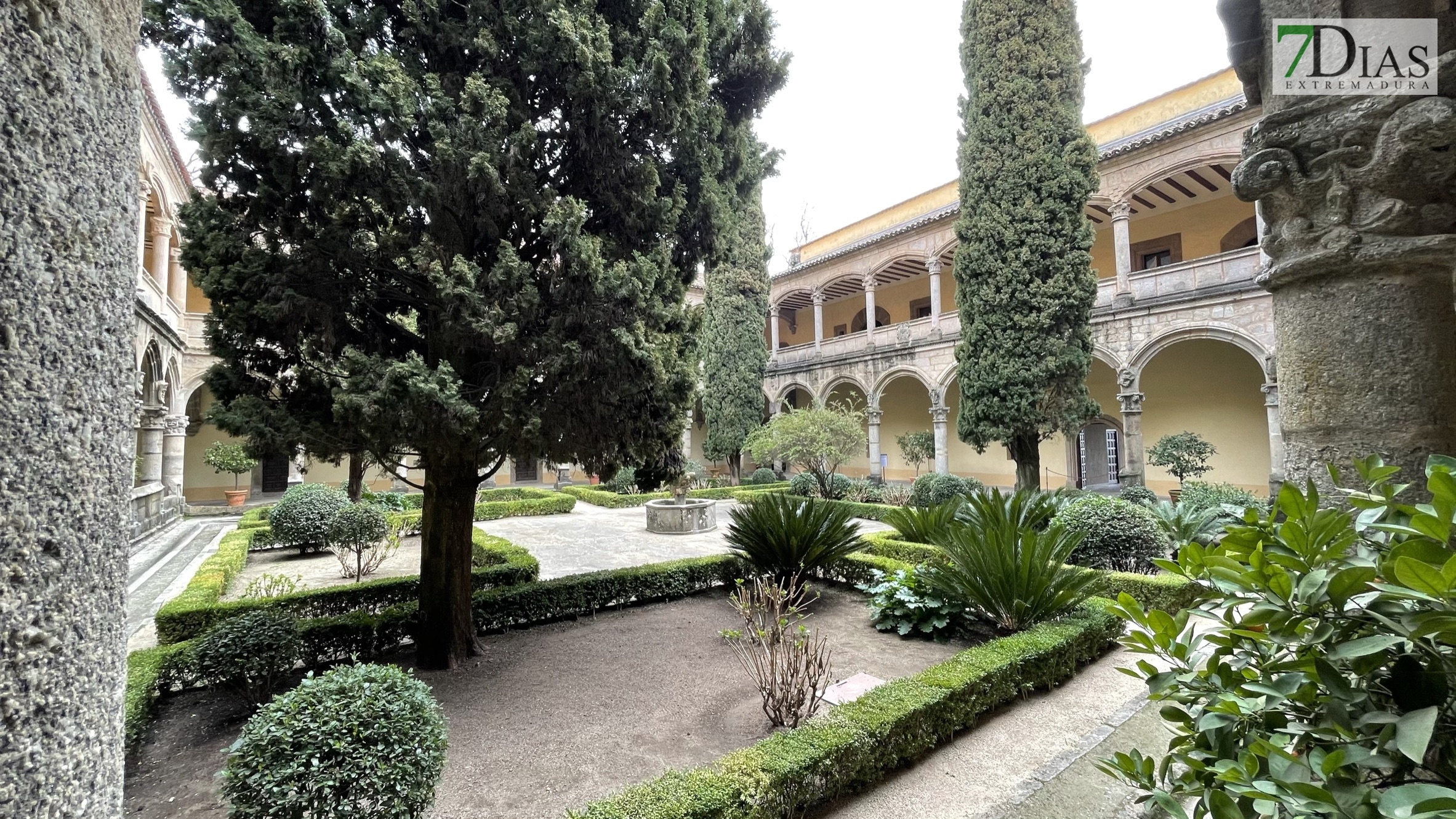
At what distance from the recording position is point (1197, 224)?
1473 cm

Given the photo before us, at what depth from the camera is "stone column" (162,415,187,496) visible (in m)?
13.7

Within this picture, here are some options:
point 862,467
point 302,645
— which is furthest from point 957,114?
point 302,645

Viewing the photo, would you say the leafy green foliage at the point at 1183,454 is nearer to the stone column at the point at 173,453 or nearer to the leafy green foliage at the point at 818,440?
the leafy green foliage at the point at 818,440

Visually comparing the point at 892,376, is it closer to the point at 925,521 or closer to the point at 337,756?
the point at 925,521

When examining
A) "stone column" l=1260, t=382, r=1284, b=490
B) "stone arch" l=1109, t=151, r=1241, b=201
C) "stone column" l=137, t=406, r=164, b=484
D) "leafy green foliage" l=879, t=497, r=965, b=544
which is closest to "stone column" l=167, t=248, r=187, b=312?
Answer: "stone column" l=137, t=406, r=164, b=484

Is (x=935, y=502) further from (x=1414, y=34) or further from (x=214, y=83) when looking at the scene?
(x=214, y=83)

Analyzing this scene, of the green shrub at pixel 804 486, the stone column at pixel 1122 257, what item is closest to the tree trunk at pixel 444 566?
the green shrub at pixel 804 486

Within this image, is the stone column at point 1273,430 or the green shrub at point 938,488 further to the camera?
the green shrub at point 938,488

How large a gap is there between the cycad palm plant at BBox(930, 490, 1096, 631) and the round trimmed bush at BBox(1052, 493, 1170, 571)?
2038mm

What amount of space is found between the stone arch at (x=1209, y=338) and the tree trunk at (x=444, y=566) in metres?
13.3

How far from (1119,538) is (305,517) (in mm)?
11599

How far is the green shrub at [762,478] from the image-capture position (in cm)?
1916

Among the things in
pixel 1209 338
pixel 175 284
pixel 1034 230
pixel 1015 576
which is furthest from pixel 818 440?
pixel 175 284

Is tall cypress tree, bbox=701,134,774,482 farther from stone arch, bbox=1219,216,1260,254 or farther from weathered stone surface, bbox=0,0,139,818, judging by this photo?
weathered stone surface, bbox=0,0,139,818
